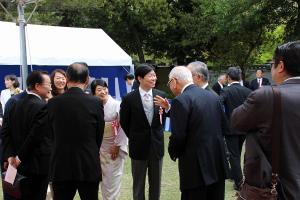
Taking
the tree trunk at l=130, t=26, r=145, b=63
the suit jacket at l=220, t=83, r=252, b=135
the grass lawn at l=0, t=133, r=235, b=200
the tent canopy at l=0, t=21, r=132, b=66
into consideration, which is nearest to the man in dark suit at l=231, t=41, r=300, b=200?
the grass lawn at l=0, t=133, r=235, b=200

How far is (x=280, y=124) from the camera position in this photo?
272 centimetres

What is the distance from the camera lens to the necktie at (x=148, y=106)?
5188mm

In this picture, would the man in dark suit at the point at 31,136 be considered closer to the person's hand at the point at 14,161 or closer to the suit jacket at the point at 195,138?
the person's hand at the point at 14,161

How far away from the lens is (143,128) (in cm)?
515

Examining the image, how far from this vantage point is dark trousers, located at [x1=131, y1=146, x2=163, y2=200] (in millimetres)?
5215

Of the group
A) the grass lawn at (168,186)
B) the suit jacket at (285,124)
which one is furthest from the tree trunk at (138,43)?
the suit jacket at (285,124)

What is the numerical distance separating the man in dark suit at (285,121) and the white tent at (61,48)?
9.05m

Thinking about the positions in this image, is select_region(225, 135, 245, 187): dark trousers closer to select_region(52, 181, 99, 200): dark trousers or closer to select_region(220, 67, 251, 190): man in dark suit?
select_region(220, 67, 251, 190): man in dark suit

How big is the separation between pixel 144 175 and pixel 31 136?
5.11 feet

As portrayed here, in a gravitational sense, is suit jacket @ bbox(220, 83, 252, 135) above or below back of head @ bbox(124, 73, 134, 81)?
below

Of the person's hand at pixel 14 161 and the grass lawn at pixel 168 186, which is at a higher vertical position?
the person's hand at pixel 14 161

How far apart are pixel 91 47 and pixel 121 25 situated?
1119 cm

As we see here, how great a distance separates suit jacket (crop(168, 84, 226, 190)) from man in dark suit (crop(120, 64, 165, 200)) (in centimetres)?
119

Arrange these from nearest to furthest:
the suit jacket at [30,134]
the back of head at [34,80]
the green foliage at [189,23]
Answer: the suit jacket at [30,134], the back of head at [34,80], the green foliage at [189,23]
